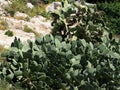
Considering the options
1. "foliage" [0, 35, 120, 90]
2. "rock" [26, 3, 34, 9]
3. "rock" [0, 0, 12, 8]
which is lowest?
"rock" [26, 3, 34, 9]

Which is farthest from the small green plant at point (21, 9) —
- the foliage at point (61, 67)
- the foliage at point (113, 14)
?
the foliage at point (61, 67)

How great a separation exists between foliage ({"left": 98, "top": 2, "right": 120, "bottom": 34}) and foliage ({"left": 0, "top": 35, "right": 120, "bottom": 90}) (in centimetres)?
1979

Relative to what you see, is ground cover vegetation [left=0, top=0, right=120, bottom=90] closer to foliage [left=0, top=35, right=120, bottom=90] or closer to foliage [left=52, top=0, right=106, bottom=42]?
foliage [left=0, top=35, right=120, bottom=90]

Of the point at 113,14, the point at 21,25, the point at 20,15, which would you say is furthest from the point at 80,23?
the point at 113,14

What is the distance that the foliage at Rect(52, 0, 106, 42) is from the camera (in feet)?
41.5

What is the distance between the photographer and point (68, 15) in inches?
500

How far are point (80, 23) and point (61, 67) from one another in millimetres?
2727

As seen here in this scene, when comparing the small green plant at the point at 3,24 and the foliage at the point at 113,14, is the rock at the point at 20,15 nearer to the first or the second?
the small green plant at the point at 3,24

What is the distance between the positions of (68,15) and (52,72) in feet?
8.60

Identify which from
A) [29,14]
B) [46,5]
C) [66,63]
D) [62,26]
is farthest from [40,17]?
[66,63]

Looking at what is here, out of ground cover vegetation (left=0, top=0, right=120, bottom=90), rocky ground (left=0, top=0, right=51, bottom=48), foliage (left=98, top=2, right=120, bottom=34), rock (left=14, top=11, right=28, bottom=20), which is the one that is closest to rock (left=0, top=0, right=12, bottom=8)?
rocky ground (left=0, top=0, right=51, bottom=48)

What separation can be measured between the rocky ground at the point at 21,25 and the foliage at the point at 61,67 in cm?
1070

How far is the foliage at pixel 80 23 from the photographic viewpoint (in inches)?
499

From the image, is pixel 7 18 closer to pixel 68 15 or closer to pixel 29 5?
pixel 29 5
